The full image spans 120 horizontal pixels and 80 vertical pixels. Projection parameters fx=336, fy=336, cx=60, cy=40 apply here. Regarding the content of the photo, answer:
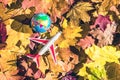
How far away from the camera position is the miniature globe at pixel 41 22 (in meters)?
2.13

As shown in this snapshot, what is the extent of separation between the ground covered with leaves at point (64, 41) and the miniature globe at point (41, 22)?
6cm

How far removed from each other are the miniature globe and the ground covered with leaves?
0.06 m

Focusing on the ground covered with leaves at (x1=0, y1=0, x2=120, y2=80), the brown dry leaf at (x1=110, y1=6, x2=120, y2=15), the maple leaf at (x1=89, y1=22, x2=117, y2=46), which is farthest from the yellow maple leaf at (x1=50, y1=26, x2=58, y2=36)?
the brown dry leaf at (x1=110, y1=6, x2=120, y2=15)

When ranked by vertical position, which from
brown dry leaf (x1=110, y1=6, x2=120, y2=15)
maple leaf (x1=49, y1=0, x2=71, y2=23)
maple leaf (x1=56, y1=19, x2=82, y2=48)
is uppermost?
maple leaf (x1=49, y1=0, x2=71, y2=23)

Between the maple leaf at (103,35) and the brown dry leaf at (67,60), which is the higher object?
the maple leaf at (103,35)

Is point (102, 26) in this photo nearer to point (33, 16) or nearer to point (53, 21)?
point (53, 21)

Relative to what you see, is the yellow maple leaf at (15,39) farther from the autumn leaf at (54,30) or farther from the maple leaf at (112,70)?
the maple leaf at (112,70)

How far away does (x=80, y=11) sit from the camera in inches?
87.4

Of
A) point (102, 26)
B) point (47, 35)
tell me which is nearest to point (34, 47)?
point (47, 35)

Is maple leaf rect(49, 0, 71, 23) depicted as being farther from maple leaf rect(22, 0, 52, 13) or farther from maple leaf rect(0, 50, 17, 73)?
maple leaf rect(0, 50, 17, 73)

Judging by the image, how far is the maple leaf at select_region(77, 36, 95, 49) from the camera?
7.41 feet

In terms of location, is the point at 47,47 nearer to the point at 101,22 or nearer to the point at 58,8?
the point at 58,8

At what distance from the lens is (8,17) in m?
2.29

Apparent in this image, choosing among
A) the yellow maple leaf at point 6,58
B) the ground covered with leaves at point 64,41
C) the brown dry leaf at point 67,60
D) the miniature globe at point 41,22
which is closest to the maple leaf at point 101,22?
the ground covered with leaves at point 64,41
